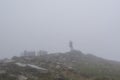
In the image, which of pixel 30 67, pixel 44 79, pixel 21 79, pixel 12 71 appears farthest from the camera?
pixel 30 67

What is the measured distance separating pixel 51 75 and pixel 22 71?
283 centimetres

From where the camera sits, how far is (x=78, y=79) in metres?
20.0

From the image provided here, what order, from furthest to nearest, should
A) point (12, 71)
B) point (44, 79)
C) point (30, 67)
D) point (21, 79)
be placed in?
point (30, 67), point (12, 71), point (44, 79), point (21, 79)

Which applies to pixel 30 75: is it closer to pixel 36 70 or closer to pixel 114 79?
pixel 36 70

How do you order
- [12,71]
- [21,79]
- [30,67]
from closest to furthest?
1. [21,79]
2. [12,71]
3. [30,67]

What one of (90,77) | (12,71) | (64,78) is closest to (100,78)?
(90,77)

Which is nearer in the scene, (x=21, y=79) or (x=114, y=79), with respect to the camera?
(x=21, y=79)

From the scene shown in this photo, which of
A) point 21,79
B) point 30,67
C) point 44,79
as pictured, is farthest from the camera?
point 30,67

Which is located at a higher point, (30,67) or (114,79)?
(30,67)

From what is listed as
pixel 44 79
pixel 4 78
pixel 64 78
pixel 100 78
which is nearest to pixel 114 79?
pixel 100 78

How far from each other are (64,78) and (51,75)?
1.61 m

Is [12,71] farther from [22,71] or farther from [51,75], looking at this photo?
[51,75]

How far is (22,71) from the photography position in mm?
20141

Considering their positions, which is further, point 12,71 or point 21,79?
point 12,71
